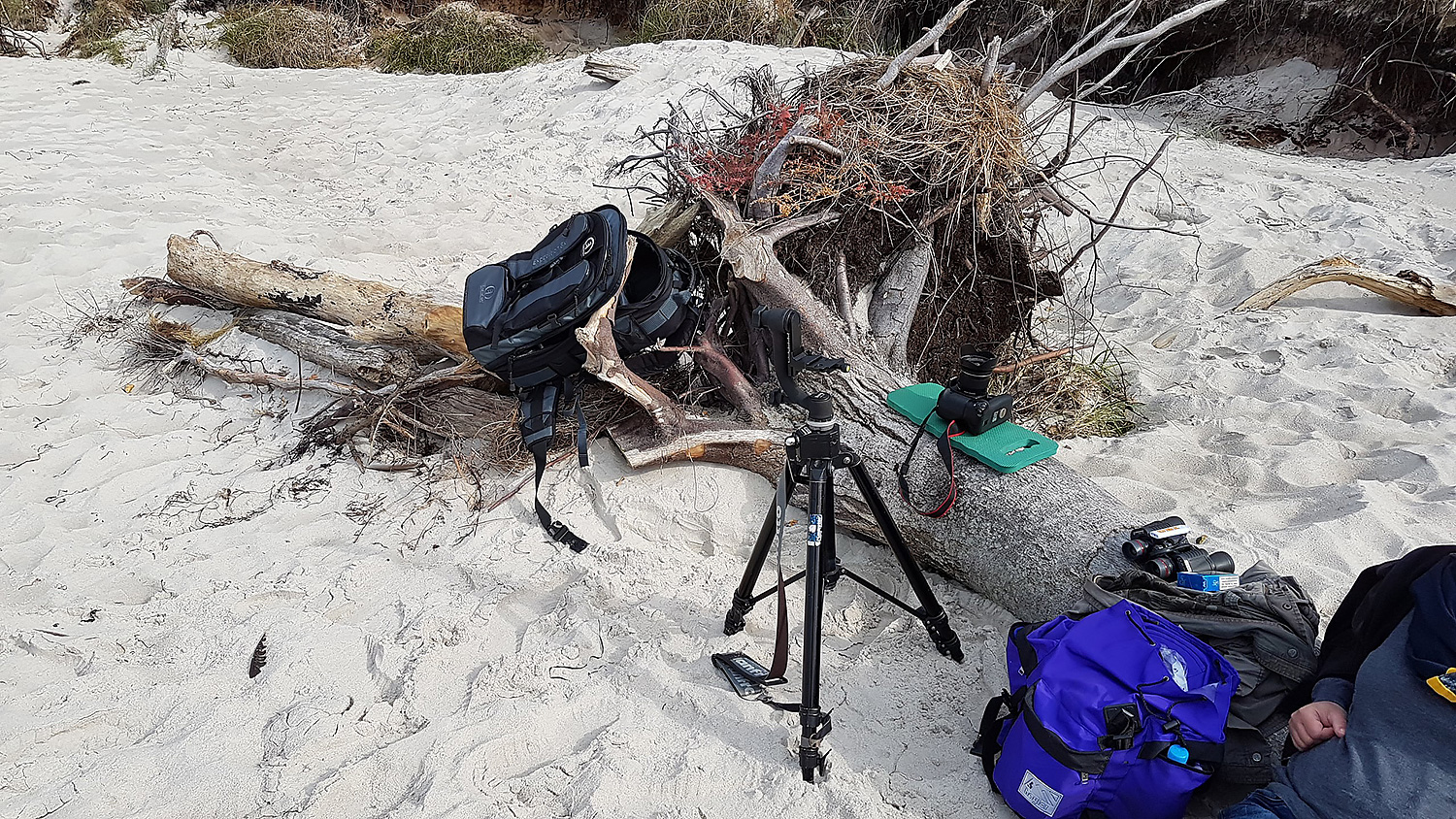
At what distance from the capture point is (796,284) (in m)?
3.09

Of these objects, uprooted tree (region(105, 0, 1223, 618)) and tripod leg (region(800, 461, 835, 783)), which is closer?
tripod leg (region(800, 461, 835, 783))

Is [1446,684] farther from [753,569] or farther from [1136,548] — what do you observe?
[753,569]

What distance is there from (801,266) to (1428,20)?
628 cm

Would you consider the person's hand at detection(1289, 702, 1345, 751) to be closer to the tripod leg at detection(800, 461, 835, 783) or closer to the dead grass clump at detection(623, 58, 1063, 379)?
the tripod leg at detection(800, 461, 835, 783)

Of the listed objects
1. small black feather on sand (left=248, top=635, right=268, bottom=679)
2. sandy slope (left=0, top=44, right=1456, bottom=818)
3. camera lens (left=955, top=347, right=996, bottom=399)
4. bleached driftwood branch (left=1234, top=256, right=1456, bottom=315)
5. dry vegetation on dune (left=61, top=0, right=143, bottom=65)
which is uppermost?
dry vegetation on dune (left=61, top=0, right=143, bottom=65)

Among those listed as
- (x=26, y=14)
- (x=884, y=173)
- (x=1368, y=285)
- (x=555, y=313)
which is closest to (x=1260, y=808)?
(x=555, y=313)

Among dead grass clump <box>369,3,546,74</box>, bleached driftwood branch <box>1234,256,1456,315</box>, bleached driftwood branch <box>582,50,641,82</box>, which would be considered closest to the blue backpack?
bleached driftwood branch <box>1234,256,1456,315</box>

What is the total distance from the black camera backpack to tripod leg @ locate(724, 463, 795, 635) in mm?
637

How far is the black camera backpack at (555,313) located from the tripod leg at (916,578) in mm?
1078

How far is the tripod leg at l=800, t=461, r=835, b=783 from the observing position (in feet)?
6.27

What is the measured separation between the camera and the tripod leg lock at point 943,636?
2293 millimetres

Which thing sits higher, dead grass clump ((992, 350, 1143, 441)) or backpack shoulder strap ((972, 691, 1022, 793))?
dead grass clump ((992, 350, 1143, 441))

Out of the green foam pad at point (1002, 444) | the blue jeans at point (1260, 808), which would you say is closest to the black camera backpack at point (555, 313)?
the green foam pad at point (1002, 444)

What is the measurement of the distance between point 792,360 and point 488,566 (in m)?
1.39
